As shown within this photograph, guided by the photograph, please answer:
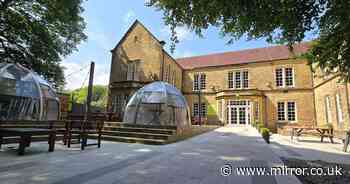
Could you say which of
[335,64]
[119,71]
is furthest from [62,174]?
[119,71]

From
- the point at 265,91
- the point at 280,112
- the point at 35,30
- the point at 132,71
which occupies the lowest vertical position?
the point at 280,112

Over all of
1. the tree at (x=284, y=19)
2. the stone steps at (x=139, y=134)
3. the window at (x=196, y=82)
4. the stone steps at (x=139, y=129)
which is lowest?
the stone steps at (x=139, y=134)

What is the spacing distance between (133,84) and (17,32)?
10034 mm

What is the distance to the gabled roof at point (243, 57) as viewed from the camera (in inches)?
882

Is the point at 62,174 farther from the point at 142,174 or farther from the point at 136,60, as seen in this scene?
the point at 136,60

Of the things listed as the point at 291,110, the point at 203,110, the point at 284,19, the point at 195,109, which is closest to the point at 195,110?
→ the point at 195,109

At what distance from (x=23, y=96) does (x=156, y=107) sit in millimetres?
7048

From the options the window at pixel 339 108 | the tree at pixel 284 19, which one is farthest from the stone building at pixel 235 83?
the tree at pixel 284 19

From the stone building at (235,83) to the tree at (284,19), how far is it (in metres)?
13.6

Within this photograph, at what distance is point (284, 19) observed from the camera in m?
4.69

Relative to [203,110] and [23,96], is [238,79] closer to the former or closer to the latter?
[203,110]

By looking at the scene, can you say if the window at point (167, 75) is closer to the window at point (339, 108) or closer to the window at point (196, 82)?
the window at point (196, 82)

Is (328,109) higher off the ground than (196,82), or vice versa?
(196,82)

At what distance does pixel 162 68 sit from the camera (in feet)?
64.7
